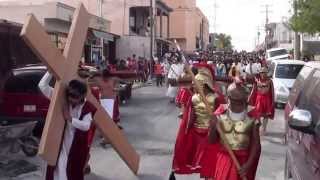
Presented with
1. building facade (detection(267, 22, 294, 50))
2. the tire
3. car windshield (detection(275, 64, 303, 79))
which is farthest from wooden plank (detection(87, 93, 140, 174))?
building facade (detection(267, 22, 294, 50))

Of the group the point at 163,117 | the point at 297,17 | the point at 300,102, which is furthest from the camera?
the point at 297,17

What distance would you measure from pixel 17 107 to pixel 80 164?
759 centimetres

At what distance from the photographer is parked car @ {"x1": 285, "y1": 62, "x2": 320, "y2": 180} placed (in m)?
5.04

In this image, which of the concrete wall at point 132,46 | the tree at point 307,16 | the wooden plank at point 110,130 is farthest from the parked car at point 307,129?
the concrete wall at point 132,46

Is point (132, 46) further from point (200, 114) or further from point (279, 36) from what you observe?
point (279, 36)

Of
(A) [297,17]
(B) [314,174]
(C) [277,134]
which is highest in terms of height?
(A) [297,17]

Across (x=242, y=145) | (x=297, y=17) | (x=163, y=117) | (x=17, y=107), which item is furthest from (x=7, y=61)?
(x=297, y=17)

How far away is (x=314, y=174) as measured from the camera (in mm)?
4867

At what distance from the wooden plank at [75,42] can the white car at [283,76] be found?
684 inches

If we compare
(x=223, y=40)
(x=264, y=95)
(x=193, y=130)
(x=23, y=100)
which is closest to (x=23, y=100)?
(x=23, y=100)

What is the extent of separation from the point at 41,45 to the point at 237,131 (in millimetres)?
1874

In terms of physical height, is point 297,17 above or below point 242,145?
above

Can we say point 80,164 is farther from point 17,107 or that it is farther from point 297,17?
point 297,17

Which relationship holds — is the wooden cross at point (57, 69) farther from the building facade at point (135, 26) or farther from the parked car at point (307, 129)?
the building facade at point (135, 26)
